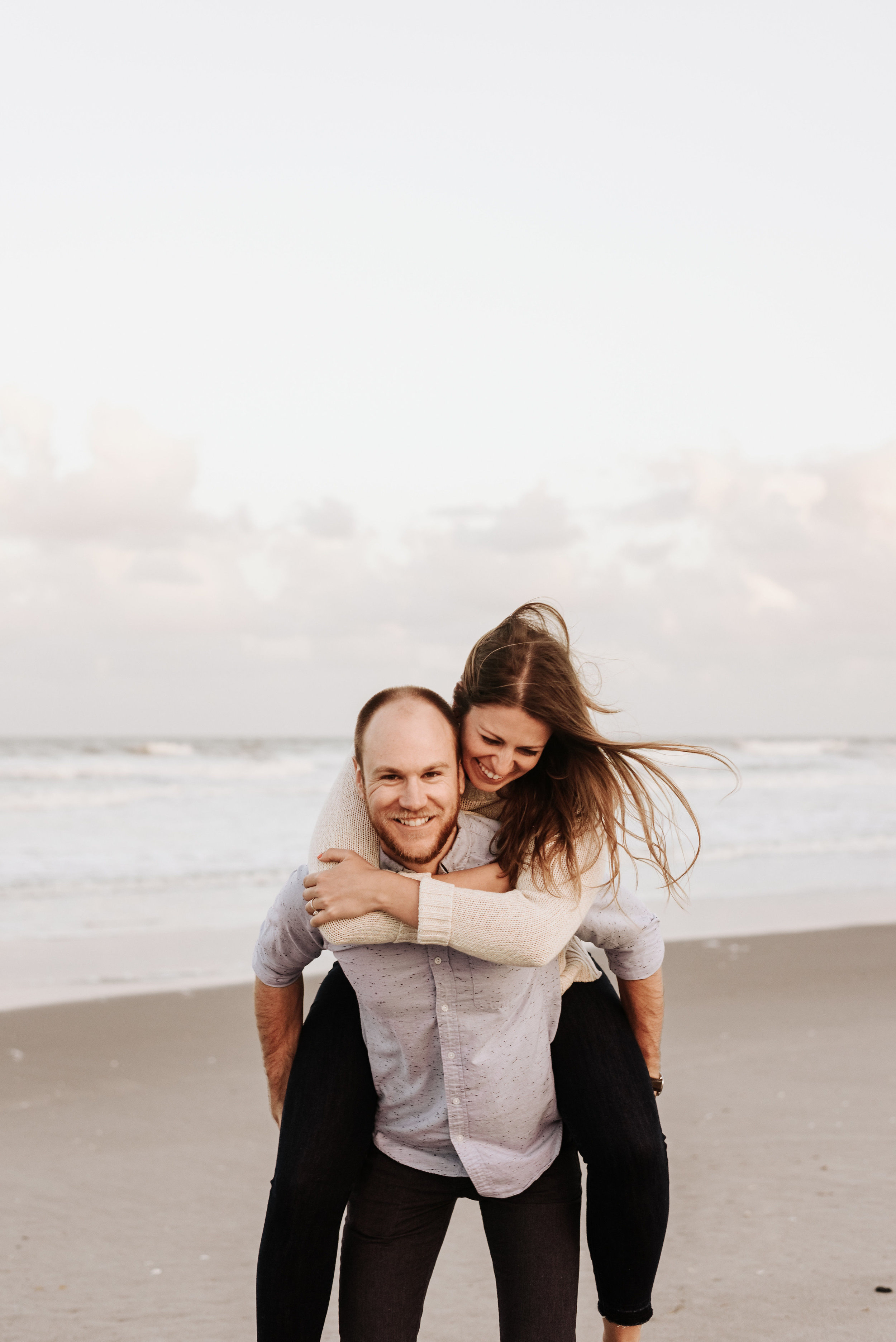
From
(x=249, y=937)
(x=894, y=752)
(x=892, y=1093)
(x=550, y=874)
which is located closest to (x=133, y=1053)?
(x=249, y=937)

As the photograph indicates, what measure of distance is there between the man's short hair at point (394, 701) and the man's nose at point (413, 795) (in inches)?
5.3

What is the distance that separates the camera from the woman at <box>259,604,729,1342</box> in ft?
7.98

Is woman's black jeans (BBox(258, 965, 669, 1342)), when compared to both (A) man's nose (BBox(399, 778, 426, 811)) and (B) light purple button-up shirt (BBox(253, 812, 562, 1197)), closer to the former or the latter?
(B) light purple button-up shirt (BBox(253, 812, 562, 1197))

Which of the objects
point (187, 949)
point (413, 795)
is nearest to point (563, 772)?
point (413, 795)

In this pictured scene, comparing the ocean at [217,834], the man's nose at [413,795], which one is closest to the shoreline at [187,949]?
the ocean at [217,834]

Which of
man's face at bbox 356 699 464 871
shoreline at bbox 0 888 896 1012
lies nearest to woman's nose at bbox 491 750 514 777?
man's face at bbox 356 699 464 871

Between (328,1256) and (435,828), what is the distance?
0.93 m

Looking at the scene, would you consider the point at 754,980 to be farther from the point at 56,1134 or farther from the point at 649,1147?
the point at 649,1147

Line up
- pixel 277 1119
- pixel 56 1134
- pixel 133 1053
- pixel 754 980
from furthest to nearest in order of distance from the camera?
pixel 754 980 → pixel 133 1053 → pixel 56 1134 → pixel 277 1119

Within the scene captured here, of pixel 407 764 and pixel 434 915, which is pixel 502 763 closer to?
pixel 407 764

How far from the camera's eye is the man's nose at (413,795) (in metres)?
2.48

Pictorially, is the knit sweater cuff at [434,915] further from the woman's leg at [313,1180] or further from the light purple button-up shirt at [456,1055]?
the woman's leg at [313,1180]

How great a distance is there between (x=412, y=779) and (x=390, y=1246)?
1045 millimetres

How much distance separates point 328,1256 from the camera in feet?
8.07
